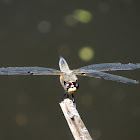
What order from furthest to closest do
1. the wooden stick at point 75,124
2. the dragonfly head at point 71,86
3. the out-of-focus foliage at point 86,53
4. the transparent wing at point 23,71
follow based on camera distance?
1. the out-of-focus foliage at point 86,53
2. the transparent wing at point 23,71
3. the dragonfly head at point 71,86
4. the wooden stick at point 75,124

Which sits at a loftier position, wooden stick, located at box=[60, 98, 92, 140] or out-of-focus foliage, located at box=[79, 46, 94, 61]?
out-of-focus foliage, located at box=[79, 46, 94, 61]

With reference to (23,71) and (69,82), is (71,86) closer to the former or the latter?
(69,82)

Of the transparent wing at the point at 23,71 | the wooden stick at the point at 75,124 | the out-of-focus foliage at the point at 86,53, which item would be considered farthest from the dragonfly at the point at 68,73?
the out-of-focus foliage at the point at 86,53

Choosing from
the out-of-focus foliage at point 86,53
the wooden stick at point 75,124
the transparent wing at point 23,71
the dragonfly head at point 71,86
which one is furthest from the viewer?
the out-of-focus foliage at point 86,53

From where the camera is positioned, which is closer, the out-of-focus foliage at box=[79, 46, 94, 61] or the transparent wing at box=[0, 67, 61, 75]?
the transparent wing at box=[0, 67, 61, 75]

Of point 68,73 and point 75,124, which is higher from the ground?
point 68,73

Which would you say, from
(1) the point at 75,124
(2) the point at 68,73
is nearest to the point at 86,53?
(2) the point at 68,73

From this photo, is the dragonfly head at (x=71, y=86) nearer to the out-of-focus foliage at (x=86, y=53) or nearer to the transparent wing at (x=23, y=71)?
the transparent wing at (x=23, y=71)

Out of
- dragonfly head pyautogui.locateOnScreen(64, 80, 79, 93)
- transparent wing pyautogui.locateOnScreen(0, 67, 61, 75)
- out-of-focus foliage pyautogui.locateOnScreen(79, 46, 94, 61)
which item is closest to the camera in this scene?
dragonfly head pyautogui.locateOnScreen(64, 80, 79, 93)

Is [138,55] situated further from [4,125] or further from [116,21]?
[4,125]

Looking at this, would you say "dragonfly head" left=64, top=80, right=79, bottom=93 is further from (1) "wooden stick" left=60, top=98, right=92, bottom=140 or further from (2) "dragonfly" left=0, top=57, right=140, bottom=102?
(1) "wooden stick" left=60, top=98, right=92, bottom=140

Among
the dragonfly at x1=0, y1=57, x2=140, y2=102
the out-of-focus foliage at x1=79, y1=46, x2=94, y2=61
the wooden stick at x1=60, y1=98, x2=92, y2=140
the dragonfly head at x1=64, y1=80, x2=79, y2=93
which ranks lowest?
the wooden stick at x1=60, y1=98, x2=92, y2=140

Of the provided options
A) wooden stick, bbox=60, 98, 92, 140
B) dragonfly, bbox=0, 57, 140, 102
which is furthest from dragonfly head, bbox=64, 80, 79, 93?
wooden stick, bbox=60, 98, 92, 140

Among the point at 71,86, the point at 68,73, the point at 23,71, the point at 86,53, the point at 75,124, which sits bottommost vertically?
the point at 75,124
